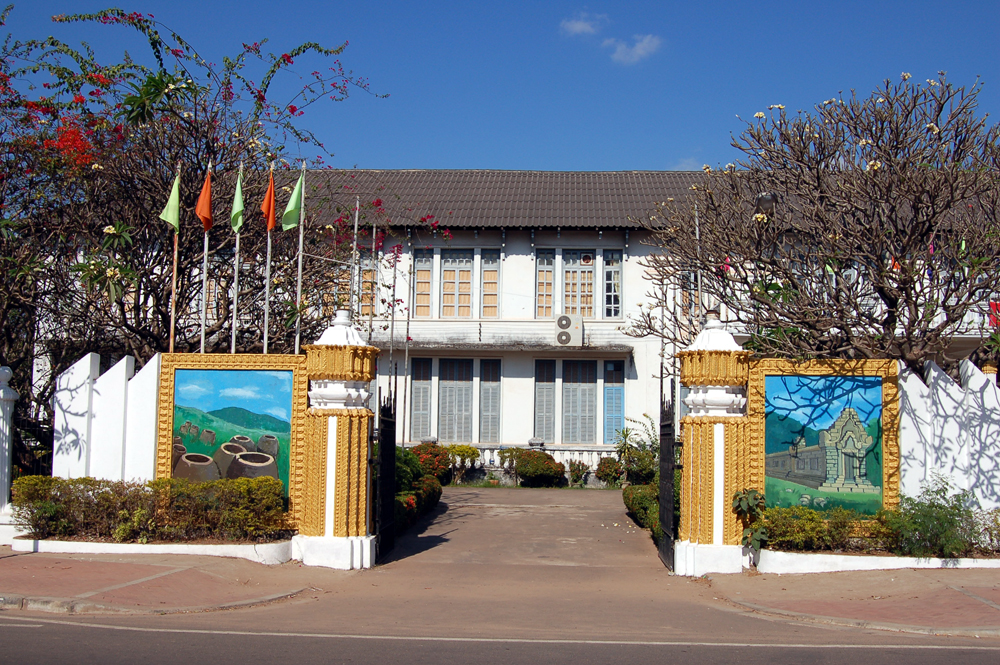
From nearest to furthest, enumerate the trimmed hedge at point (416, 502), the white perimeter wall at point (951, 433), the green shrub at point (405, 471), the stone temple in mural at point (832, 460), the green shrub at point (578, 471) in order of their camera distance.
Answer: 1. the white perimeter wall at point (951, 433)
2. the stone temple in mural at point (832, 460)
3. the trimmed hedge at point (416, 502)
4. the green shrub at point (405, 471)
5. the green shrub at point (578, 471)

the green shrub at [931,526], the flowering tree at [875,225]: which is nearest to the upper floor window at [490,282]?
the flowering tree at [875,225]

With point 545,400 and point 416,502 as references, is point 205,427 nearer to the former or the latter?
point 416,502

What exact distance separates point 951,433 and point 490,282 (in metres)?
14.5

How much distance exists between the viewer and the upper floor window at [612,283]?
2356 centimetres

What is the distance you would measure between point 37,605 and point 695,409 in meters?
7.64

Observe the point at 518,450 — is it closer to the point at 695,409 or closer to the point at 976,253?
the point at 695,409

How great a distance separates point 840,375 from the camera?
11.1 meters

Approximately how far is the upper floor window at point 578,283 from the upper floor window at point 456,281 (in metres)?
2.66

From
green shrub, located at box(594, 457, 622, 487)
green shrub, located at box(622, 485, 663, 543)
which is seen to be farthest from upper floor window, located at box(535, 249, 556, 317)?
green shrub, located at box(622, 485, 663, 543)

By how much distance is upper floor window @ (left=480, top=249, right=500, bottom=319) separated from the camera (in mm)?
23766

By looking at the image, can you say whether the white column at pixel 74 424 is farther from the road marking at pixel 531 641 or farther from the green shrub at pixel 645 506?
the green shrub at pixel 645 506

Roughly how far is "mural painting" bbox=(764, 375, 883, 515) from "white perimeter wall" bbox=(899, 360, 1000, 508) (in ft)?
1.19

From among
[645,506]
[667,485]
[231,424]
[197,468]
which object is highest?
[231,424]

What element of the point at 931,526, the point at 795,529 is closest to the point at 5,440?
the point at 795,529
